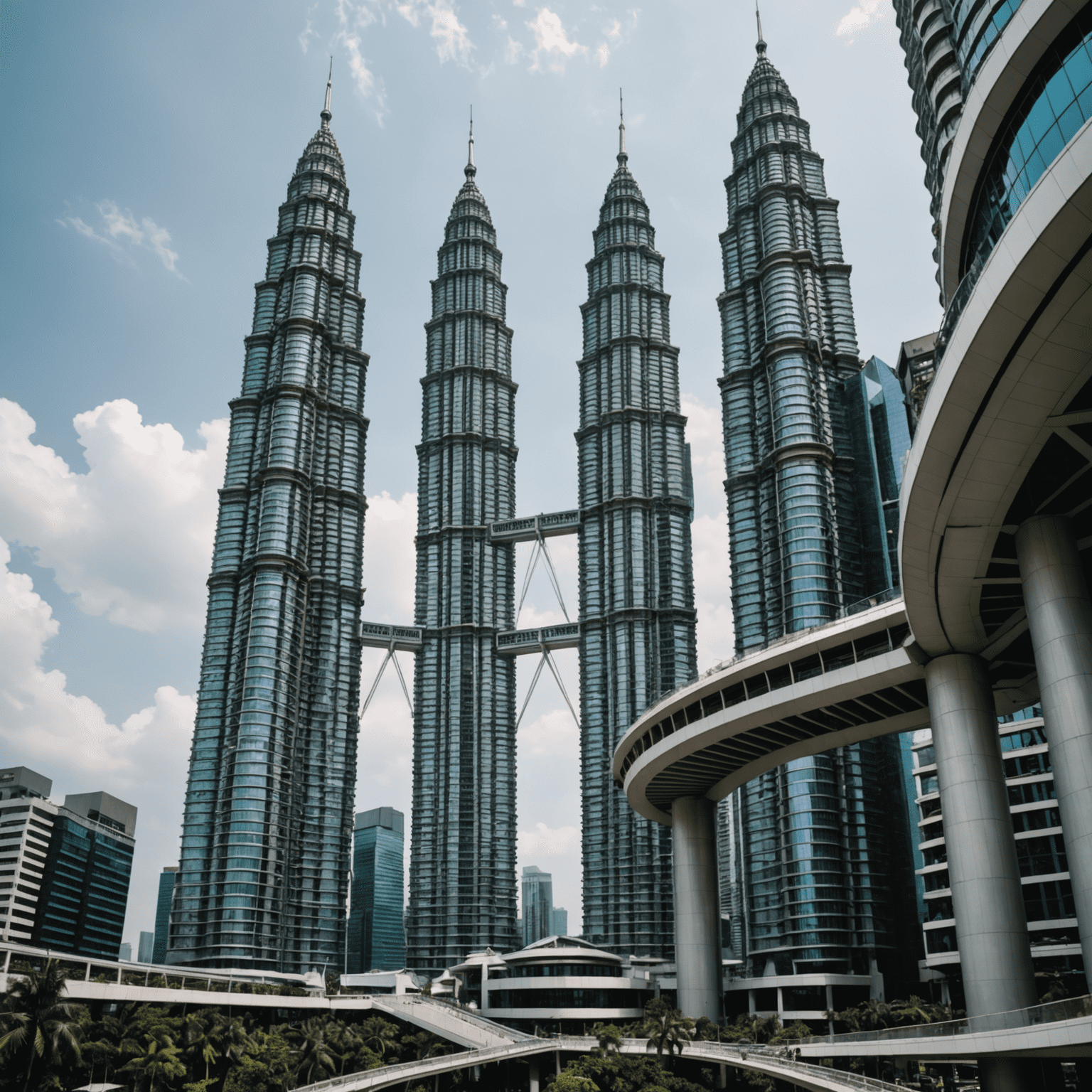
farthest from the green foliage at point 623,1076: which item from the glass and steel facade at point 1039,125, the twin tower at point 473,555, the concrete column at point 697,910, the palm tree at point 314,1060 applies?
the twin tower at point 473,555

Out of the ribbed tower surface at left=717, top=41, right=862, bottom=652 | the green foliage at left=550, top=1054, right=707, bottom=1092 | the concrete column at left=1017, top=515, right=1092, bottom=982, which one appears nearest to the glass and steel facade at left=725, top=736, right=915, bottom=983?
the ribbed tower surface at left=717, top=41, right=862, bottom=652

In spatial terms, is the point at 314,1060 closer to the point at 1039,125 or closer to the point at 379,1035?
the point at 379,1035

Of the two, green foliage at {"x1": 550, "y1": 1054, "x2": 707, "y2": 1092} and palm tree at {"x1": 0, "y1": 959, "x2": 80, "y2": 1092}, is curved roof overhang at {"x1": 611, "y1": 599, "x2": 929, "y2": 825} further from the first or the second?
palm tree at {"x1": 0, "y1": 959, "x2": 80, "y2": 1092}

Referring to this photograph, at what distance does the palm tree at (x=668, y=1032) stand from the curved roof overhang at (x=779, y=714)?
668 inches

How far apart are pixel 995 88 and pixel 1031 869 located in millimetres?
74543

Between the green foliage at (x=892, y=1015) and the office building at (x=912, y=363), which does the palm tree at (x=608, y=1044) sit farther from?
the office building at (x=912, y=363)

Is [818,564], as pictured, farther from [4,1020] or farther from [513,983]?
[4,1020]

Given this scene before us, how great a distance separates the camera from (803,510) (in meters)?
126

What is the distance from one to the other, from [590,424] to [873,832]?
285 feet

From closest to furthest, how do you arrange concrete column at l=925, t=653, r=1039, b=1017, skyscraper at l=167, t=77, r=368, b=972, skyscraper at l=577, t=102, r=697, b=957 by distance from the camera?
concrete column at l=925, t=653, r=1039, b=1017 → skyscraper at l=167, t=77, r=368, b=972 → skyscraper at l=577, t=102, r=697, b=957

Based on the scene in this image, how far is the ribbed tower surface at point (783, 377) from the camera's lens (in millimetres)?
125938

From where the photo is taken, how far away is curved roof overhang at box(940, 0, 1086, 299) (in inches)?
1049

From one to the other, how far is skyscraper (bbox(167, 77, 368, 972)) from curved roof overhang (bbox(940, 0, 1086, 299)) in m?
118

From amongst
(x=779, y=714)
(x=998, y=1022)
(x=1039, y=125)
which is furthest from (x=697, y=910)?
(x=1039, y=125)
